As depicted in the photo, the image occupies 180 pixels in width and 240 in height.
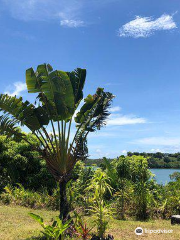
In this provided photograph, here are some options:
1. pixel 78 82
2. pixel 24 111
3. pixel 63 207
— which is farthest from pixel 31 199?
pixel 78 82

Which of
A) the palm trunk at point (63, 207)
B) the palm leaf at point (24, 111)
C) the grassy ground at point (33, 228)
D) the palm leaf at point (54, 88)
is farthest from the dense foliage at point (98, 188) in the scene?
the palm leaf at point (54, 88)

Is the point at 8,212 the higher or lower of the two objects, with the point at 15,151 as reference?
lower

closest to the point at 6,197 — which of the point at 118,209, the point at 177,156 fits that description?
the point at 118,209

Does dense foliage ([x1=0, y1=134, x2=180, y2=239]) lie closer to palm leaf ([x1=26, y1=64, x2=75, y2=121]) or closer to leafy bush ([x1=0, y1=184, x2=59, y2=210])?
leafy bush ([x1=0, y1=184, x2=59, y2=210])

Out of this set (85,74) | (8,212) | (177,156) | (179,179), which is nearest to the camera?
(85,74)

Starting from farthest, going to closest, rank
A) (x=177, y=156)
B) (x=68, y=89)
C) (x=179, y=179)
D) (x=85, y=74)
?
(x=177, y=156)
(x=179, y=179)
(x=85, y=74)
(x=68, y=89)

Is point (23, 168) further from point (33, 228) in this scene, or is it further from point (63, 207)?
point (63, 207)

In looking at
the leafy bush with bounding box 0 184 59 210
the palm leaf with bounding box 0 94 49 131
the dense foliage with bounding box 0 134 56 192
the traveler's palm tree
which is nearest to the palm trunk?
the traveler's palm tree

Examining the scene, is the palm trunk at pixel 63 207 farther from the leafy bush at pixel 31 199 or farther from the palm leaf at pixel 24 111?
the leafy bush at pixel 31 199

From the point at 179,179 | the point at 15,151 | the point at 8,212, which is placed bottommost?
the point at 8,212

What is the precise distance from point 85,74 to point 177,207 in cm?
639

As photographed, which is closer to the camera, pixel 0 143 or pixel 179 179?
pixel 179 179

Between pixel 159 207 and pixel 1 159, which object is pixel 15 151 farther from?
pixel 159 207

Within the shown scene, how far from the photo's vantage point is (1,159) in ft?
50.1
